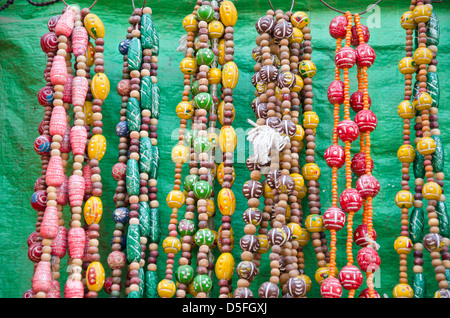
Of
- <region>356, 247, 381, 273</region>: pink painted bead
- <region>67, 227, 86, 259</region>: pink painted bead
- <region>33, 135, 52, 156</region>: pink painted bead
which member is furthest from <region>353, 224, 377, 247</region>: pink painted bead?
<region>33, 135, 52, 156</region>: pink painted bead

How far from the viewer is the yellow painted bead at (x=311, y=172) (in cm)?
133

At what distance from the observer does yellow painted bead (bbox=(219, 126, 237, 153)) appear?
52.3 inches

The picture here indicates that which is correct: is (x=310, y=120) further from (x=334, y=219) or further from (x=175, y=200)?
(x=175, y=200)

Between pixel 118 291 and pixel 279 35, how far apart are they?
66 cm

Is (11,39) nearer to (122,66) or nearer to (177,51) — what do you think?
(122,66)

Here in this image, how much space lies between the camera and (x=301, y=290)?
121 cm

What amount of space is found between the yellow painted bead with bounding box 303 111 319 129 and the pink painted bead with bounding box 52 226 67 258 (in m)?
0.58

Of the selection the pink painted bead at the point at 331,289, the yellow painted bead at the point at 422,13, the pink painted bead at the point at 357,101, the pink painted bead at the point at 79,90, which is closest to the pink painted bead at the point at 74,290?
the pink painted bead at the point at 79,90

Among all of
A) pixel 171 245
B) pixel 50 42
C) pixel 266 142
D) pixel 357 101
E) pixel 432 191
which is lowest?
pixel 171 245

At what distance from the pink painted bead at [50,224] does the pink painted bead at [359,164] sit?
0.65 m

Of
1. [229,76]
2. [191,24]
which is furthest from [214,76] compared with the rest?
[191,24]

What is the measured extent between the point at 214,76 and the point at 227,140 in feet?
0.51

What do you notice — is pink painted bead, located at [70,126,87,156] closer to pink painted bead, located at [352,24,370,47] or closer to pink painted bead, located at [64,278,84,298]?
pink painted bead, located at [64,278,84,298]

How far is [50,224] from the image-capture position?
123 cm
